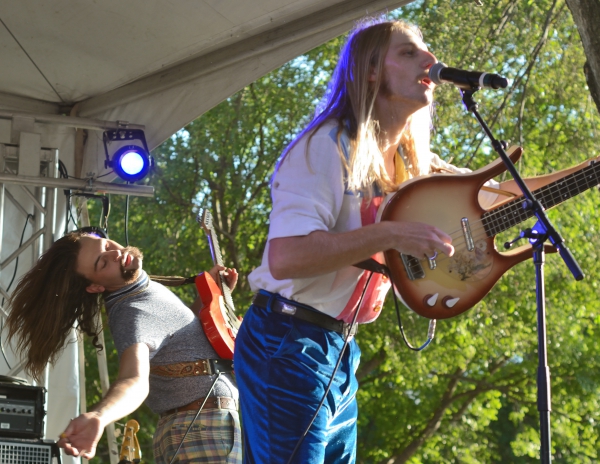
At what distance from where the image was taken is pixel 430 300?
2.69 metres

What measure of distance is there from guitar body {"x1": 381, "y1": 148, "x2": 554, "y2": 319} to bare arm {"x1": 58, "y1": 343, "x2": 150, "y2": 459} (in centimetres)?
104

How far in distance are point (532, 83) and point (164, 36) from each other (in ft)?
28.6

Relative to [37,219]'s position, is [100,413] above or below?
below

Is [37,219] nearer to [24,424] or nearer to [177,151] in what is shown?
[24,424]

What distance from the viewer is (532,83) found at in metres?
12.1

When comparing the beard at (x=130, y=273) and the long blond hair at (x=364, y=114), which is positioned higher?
the long blond hair at (x=364, y=114)

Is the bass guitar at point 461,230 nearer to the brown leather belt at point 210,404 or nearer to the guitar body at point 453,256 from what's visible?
the guitar body at point 453,256

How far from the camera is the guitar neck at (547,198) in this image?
2.73 m

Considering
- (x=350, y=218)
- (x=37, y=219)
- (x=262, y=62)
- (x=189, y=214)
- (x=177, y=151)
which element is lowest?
(x=350, y=218)

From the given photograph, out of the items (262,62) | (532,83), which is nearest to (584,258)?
(532,83)

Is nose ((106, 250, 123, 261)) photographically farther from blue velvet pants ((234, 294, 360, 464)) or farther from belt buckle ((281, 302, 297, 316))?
belt buckle ((281, 302, 297, 316))

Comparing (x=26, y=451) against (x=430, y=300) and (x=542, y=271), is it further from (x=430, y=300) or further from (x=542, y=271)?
(x=542, y=271)

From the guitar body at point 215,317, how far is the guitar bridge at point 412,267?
1376 mm

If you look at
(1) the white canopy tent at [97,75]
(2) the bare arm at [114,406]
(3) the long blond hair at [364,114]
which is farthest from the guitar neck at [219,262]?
(3) the long blond hair at [364,114]
